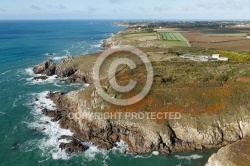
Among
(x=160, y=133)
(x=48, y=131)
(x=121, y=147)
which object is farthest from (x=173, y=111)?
(x=48, y=131)

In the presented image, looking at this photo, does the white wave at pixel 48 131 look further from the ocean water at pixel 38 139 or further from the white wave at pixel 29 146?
the white wave at pixel 29 146

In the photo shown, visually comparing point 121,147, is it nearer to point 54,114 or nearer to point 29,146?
point 29,146

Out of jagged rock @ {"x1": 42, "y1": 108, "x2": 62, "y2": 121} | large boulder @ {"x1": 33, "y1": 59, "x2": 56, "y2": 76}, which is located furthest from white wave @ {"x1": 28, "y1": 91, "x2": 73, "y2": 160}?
large boulder @ {"x1": 33, "y1": 59, "x2": 56, "y2": 76}

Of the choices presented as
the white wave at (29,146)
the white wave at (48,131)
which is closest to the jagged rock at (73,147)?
the white wave at (48,131)

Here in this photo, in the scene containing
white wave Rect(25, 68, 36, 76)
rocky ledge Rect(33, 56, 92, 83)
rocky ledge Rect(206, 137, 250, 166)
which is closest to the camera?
rocky ledge Rect(206, 137, 250, 166)

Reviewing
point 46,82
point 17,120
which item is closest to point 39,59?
point 46,82

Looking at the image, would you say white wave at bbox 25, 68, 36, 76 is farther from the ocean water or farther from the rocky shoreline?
the rocky shoreline
